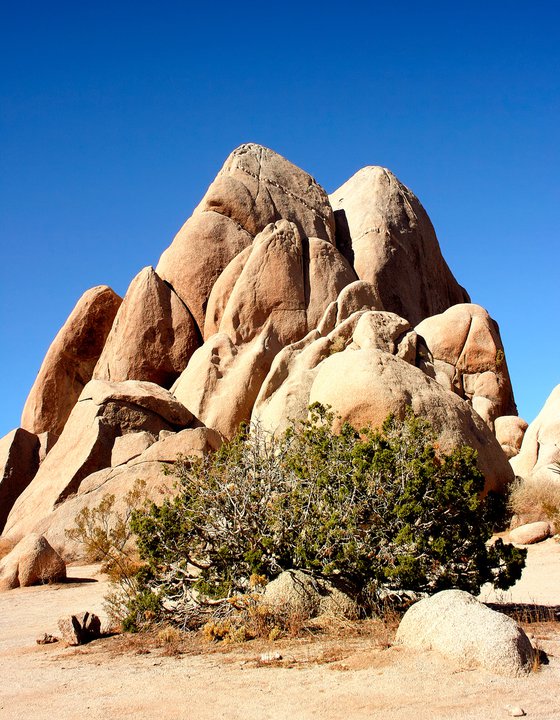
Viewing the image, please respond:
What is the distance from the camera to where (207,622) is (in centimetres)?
764

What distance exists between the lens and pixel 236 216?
26.1 metres

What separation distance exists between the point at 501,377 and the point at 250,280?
28.8ft

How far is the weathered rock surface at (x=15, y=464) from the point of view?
21844 millimetres

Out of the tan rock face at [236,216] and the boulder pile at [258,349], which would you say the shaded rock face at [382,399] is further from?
the tan rock face at [236,216]

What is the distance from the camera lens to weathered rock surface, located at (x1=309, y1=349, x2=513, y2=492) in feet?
49.3

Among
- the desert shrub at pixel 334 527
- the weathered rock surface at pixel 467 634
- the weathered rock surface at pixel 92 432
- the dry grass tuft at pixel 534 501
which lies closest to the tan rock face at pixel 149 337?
the weathered rock surface at pixel 92 432

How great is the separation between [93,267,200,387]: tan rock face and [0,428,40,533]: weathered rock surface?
115 inches

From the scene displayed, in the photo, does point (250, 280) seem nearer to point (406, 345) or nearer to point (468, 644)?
point (406, 345)

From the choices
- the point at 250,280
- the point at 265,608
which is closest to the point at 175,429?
the point at 250,280

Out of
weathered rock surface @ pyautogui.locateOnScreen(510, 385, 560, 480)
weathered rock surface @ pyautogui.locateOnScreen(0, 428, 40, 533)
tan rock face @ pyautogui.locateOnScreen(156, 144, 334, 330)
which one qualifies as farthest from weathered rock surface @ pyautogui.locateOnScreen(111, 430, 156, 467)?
weathered rock surface @ pyautogui.locateOnScreen(510, 385, 560, 480)

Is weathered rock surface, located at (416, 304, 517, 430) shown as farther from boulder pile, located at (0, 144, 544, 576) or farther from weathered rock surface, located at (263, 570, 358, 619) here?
weathered rock surface, located at (263, 570, 358, 619)

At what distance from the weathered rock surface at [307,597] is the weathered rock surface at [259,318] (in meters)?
13.1

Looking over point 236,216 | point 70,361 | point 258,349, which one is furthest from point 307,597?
point 236,216

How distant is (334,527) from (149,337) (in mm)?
17678
